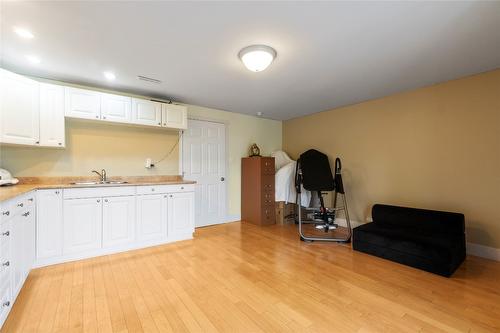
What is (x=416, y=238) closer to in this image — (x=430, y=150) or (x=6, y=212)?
(x=430, y=150)

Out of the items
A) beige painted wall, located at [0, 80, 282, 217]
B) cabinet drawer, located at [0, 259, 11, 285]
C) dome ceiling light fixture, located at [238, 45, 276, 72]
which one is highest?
dome ceiling light fixture, located at [238, 45, 276, 72]

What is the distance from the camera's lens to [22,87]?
8.33ft

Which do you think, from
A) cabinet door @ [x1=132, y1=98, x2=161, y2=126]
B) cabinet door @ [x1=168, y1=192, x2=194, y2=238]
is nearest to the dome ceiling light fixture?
cabinet door @ [x1=132, y1=98, x2=161, y2=126]

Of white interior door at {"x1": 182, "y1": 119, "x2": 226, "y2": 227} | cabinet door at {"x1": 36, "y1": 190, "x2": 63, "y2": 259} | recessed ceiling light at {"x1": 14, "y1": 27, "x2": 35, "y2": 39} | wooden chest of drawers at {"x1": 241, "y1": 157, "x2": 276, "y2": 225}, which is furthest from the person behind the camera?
wooden chest of drawers at {"x1": 241, "y1": 157, "x2": 276, "y2": 225}

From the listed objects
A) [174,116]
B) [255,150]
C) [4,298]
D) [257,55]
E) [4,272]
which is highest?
[257,55]

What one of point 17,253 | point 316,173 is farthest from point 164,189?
point 316,173

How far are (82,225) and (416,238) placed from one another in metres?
3.99

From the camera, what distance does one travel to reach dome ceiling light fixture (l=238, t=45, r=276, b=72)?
2193mm

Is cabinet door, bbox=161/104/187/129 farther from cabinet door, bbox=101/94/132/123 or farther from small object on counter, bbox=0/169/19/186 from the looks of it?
small object on counter, bbox=0/169/19/186

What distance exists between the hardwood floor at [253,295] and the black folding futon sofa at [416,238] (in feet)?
0.41

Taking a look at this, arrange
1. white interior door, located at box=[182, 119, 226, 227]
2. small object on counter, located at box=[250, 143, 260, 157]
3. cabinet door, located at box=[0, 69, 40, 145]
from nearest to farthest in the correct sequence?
cabinet door, located at box=[0, 69, 40, 145], white interior door, located at box=[182, 119, 226, 227], small object on counter, located at box=[250, 143, 260, 157]

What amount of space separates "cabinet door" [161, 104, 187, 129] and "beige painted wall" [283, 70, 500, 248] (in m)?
2.86

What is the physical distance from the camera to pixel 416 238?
262 centimetres

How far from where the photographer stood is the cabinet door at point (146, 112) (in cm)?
335
